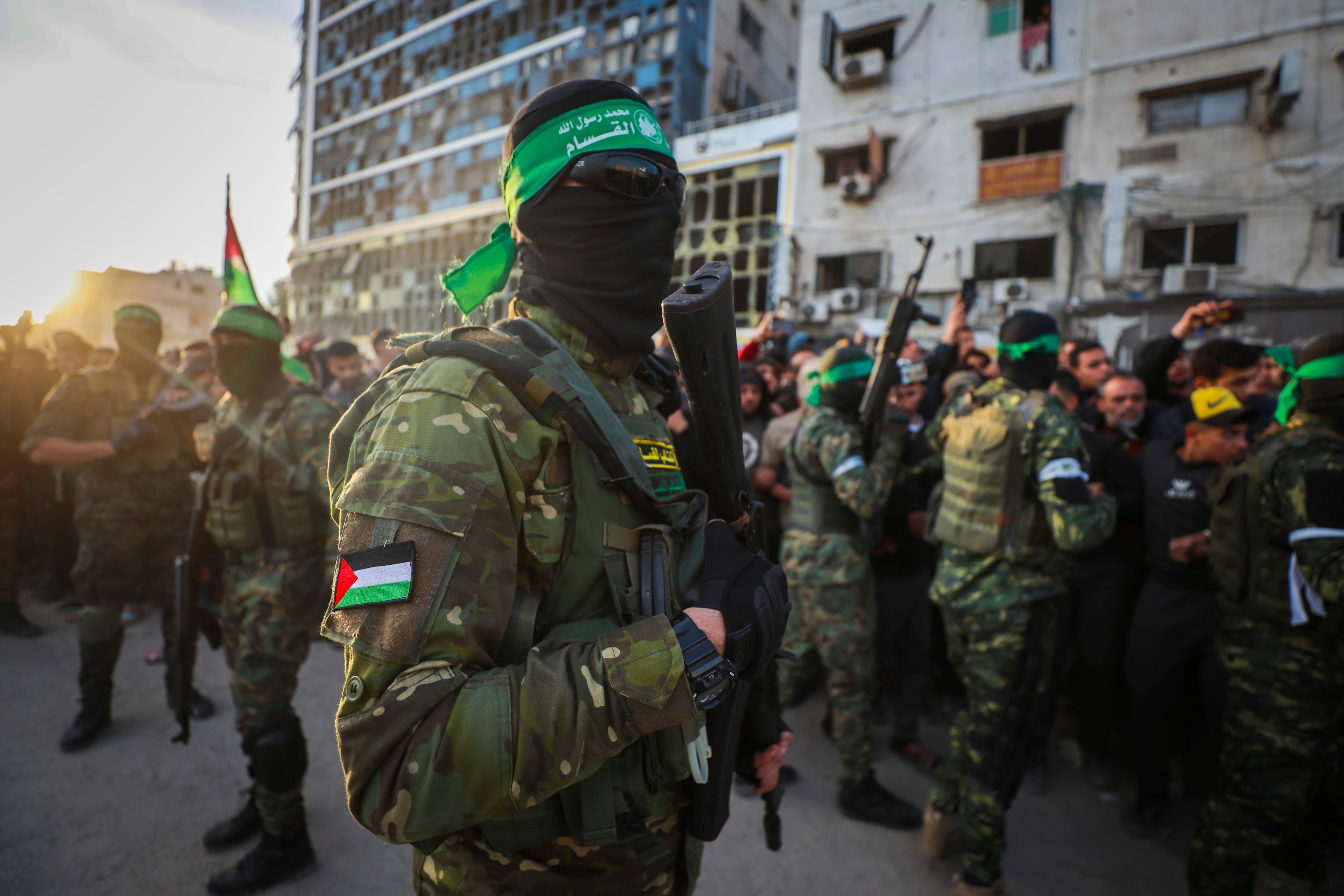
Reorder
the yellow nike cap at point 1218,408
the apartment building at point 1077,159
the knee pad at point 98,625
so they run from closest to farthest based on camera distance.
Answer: the yellow nike cap at point 1218,408 → the knee pad at point 98,625 → the apartment building at point 1077,159

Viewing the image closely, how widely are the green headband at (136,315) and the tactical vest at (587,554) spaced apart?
4.12m

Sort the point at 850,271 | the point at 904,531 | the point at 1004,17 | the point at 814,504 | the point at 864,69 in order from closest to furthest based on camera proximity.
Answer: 1. the point at 814,504
2. the point at 904,531
3. the point at 1004,17
4. the point at 864,69
5. the point at 850,271

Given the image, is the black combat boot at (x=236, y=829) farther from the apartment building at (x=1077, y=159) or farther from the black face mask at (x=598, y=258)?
the apartment building at (x=1077, y=159)

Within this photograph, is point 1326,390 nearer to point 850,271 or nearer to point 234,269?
point 234,269

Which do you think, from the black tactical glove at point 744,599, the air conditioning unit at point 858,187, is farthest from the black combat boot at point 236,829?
the air conditioning unit at point 858,187

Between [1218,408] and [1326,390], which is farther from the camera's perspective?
[1218,408]

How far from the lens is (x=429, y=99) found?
29.7 meters

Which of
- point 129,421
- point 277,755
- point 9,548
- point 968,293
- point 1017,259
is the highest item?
point 1017,259

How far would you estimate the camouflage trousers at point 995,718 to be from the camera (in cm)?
261

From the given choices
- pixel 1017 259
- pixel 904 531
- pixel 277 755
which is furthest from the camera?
pixel 1017 259

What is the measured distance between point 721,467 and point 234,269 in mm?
3699

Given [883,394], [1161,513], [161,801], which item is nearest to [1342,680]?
[1161,513]

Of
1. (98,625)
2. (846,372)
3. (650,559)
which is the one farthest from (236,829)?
(846,372)

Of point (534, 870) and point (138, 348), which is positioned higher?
point (138, 348)
